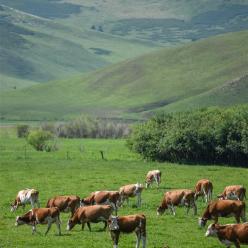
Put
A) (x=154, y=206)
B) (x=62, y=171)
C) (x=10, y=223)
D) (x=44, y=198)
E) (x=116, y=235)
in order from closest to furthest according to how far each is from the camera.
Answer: (x=116, y=235) → (x=10, y=223) → (x=154, y=206) → (x=44, y=198) → (x=62, y=171)

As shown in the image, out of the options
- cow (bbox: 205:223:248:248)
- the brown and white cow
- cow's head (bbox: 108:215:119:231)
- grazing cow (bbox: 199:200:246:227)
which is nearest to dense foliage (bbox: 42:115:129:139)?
the brown and white cow

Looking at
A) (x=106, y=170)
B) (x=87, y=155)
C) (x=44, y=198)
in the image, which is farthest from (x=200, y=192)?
(x=87, y=155)

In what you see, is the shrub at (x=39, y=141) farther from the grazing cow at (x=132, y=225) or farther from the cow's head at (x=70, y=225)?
the grazing cow at (x=132, y=225)

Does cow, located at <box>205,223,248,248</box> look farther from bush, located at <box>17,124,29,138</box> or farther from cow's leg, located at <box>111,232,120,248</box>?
bush, located at <box>17,124,29,138</box>

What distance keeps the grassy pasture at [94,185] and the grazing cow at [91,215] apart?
52cm

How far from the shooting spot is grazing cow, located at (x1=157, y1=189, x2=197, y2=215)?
3919 cm

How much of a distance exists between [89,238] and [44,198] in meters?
13.8

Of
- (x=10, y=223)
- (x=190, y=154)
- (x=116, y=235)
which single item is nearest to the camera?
(x=116, y=235)

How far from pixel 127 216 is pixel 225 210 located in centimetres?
615

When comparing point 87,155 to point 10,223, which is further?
point 87,155

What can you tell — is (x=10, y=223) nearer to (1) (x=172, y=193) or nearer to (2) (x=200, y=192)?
(1) (x=172, y=193)

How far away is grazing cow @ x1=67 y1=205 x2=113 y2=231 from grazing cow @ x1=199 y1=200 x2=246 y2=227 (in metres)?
4.56

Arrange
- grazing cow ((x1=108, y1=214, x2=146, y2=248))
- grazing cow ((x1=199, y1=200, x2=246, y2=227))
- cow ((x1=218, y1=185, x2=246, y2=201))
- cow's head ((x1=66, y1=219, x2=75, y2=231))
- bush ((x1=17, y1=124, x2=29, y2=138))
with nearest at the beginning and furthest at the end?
grazing cow ((x1=108, y1=214, x2=146, y2=248)), grazing cow ((x1=199, y1=200, x2=246, y2=227)), cow's head ((x1=66, y1=219, x2=75, y2=231)), cow ((x1=218, y1=185, x2=246, y2=201)), bush ((x1=17, y1=124, x2=29, y2=138))

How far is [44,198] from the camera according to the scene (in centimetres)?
4612
